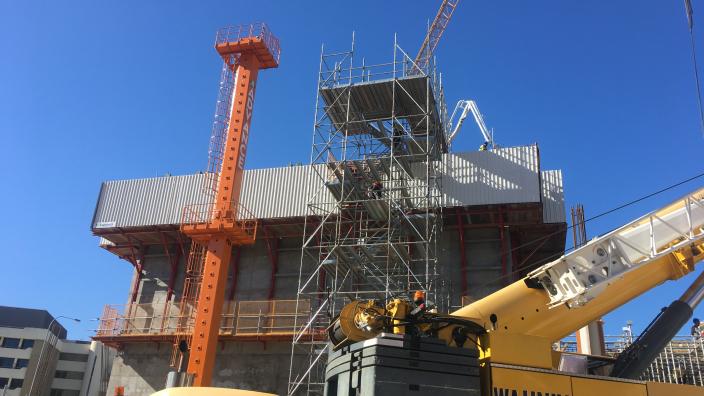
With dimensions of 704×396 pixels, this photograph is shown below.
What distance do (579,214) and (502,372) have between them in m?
19.9

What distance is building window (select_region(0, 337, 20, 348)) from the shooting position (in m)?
87.8

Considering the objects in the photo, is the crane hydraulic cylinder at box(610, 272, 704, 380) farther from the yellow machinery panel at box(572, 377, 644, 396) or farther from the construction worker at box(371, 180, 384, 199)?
the construction worker at box(371, 180, 384, 199)

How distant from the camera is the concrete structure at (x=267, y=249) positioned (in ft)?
97.0

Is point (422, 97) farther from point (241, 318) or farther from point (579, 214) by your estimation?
point (241, 318)

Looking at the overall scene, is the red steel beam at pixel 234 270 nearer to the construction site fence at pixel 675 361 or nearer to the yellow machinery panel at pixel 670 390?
the construction site fence at pixel 675 361

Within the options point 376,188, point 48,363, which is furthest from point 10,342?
→ point 376,188

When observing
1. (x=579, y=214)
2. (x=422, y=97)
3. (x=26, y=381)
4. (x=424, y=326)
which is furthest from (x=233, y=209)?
(x=26, y=381)

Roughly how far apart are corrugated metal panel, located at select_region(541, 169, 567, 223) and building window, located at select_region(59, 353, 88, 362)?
294 ft

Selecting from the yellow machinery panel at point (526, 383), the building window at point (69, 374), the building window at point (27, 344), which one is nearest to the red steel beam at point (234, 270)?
the yellow machinery panel at point (526, 383)

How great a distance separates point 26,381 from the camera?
3236 inches

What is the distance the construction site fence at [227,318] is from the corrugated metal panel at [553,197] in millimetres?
12807

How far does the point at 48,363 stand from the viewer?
3228 inches

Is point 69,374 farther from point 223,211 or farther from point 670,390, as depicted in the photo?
point 670,390

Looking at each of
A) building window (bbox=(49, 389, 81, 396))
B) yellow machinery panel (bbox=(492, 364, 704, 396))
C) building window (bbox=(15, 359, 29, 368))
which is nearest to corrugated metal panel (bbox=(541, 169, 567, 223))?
yellow machinery panel (bbox=(492, 364, 704, 396))
